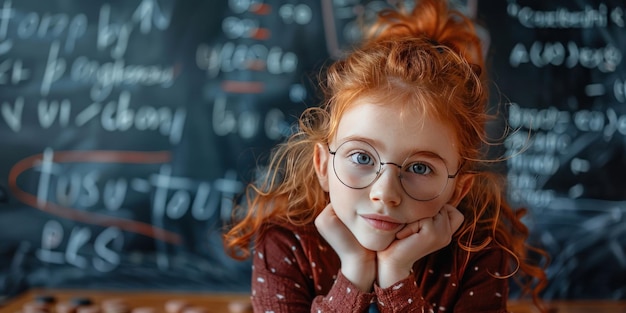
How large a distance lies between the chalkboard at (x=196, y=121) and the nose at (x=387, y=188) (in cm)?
93

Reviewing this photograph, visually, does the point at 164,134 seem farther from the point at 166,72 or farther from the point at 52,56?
the point at 52,56

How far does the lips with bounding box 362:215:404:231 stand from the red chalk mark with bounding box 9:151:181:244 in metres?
1.02

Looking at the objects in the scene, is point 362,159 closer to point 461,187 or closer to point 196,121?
point 461,187

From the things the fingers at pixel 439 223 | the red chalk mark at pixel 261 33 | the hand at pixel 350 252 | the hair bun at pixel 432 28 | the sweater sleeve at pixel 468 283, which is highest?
the red chalk mark at pixel 261 33

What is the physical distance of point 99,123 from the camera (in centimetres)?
175

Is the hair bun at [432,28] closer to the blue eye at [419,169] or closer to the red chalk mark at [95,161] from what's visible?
the blue eye at [419,169]

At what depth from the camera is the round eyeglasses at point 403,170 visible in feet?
2.79

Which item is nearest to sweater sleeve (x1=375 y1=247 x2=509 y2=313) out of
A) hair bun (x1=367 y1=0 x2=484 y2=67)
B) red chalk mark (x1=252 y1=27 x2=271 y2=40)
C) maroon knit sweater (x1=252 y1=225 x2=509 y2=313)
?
maroon knit sweater (x1=252 y1=225 x2=509 y2=313)

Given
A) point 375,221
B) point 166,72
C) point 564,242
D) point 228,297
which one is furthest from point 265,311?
point 564,242

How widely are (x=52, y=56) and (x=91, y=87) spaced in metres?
0.14

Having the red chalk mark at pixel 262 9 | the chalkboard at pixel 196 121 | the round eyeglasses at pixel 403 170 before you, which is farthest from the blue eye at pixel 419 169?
the red chalk mark at pixel 262 9

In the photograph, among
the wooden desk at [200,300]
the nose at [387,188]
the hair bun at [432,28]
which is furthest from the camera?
the wooden desk at [200,300]

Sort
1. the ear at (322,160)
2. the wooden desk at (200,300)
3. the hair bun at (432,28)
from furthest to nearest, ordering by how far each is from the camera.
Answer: the wooden desk at (200,300)
the hair bun at (432,28)
the ear at (322,160)

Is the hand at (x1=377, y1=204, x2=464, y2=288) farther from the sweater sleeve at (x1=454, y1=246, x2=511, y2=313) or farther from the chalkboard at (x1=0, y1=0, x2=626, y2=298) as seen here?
the chalkboard at (x1=0, y1=0, x2=626, y2=298)
